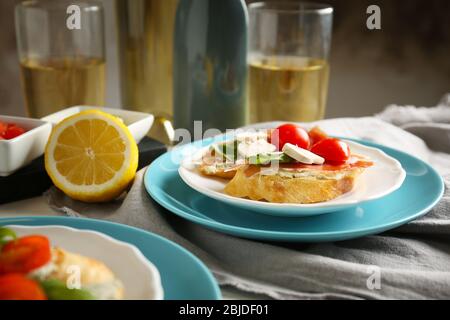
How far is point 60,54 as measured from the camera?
181 centimetres

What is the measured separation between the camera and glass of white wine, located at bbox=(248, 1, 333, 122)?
5.84 ft

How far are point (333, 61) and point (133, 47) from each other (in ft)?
3.82

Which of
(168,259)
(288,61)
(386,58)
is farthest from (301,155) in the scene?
(386,58)

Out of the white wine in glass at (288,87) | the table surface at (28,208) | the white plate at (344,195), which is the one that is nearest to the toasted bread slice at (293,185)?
the white plate at (344,195)

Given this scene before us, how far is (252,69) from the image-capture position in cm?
182

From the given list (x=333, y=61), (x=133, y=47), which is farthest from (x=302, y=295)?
(x=333, y=61)

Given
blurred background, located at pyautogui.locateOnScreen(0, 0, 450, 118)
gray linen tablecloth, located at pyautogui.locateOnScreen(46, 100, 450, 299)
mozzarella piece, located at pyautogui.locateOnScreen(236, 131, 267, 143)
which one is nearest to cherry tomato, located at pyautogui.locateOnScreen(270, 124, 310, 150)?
mozzarella piece, located at pyautogui.locateOnScreen(236, 131, 267, 143)

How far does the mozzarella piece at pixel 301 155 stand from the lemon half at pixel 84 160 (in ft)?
0.99

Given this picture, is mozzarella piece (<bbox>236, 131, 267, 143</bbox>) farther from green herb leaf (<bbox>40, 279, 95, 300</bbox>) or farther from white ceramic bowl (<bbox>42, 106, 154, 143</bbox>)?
green herb leaf (<bbox>40, 279, 95, 300</bbox>)

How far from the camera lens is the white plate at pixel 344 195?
1.10 m

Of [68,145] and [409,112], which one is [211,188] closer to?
[68,145]

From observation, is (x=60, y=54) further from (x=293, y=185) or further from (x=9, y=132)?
(x=293, y=185)

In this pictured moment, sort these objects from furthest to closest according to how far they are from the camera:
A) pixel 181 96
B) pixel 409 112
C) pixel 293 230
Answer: pixel 409 112 → pixel 181 96 → pixel 293 230

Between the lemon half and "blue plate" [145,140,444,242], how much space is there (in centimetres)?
7
